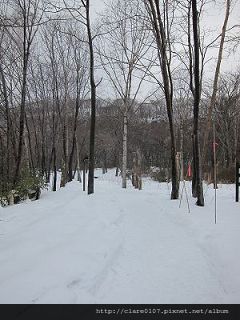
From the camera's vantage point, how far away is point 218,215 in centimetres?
928

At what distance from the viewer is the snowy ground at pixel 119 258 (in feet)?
13.7

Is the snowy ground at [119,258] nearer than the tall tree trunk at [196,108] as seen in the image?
Yes

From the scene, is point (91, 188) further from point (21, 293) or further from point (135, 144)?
point (135, 144)

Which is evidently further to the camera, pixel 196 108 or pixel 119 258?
pixel 196 108

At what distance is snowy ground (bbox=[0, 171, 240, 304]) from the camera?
4.19 metres

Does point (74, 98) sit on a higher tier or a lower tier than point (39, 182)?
higher

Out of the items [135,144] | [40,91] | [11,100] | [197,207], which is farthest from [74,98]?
[135,144]

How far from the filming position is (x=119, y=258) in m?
5.52

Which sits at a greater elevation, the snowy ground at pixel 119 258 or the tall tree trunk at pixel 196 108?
the tall tree trunk at pixel 196 108

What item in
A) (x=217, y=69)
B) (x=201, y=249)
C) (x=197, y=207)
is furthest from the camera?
(x=217, y=69)

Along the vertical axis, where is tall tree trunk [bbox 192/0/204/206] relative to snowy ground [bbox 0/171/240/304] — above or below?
above

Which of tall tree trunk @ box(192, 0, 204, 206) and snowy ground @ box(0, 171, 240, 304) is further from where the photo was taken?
tall tree trunk @ box(192, 0, 204, 206)

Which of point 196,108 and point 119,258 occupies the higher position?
point 196,108

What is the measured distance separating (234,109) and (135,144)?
49.4 feet
